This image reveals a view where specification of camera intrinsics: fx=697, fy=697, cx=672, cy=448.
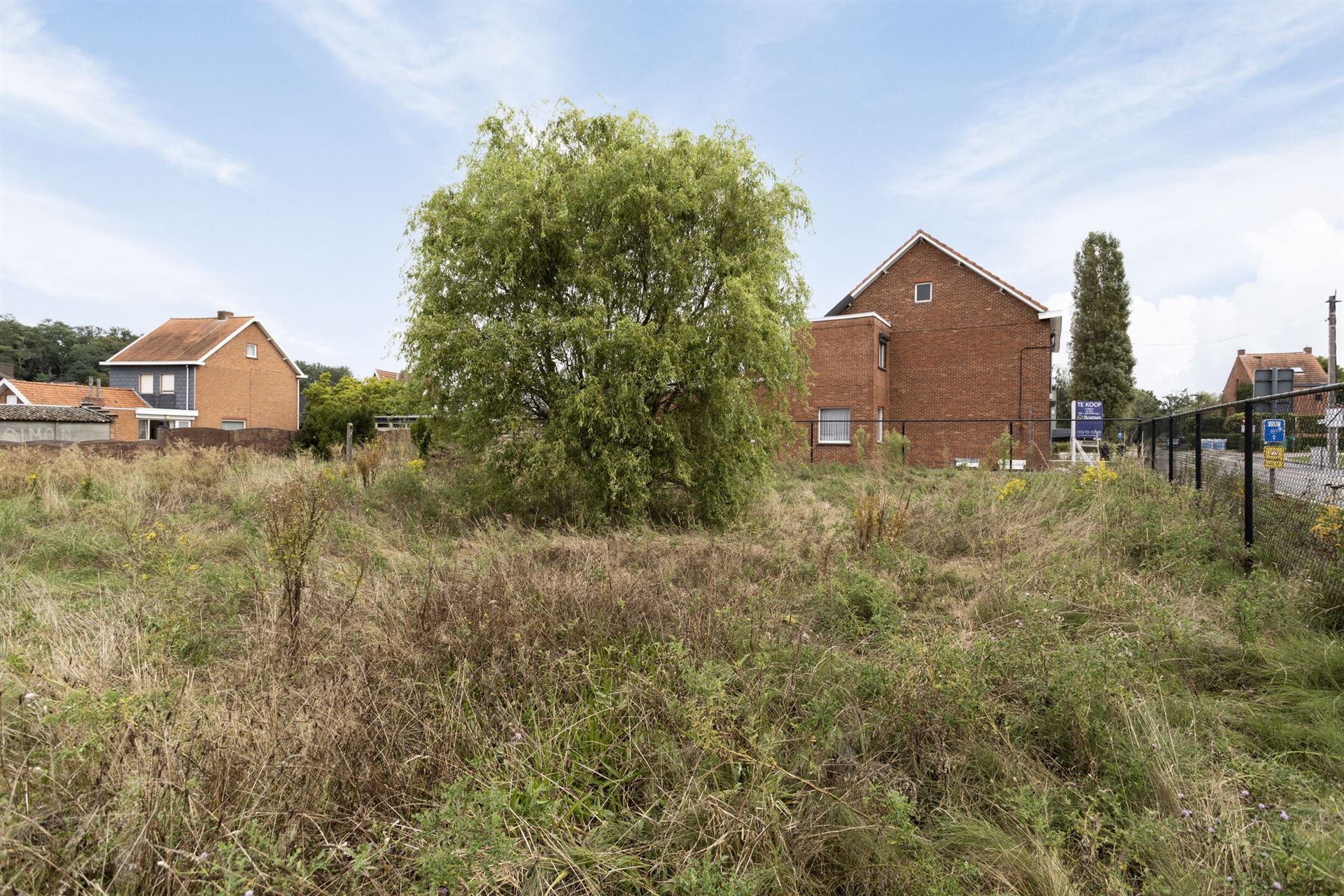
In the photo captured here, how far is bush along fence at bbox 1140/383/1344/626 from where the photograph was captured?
4.79 m

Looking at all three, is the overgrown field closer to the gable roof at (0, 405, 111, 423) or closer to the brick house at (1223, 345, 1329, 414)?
the gable roof at (0, 405, 111, 423)

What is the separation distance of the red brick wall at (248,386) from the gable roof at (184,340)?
19.0 inches

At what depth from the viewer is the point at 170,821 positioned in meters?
2.26

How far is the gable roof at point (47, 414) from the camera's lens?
2591 cm

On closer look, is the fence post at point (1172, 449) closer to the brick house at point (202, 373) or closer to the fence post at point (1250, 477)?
the fence post at point (1250, 477)

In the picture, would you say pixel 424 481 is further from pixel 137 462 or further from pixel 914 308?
pixel 914 308

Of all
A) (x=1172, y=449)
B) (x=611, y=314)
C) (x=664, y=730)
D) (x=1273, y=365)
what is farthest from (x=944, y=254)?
(x=1273, y=365)

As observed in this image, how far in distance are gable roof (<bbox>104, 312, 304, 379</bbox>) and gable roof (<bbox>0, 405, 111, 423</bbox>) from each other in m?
9.22

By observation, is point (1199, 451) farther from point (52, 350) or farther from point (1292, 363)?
point (52, 350)

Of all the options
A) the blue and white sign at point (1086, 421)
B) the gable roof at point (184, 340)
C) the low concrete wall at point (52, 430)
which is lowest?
the low concrete wall at point (52, 430)

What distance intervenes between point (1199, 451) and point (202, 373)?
4250 cm

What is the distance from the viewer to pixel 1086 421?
2122 centimetres

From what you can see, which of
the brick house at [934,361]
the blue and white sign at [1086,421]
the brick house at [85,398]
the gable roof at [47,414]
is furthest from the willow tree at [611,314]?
the brick house at [85,398]

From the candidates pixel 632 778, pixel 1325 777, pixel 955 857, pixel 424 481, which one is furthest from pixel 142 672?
pixel 424 481
